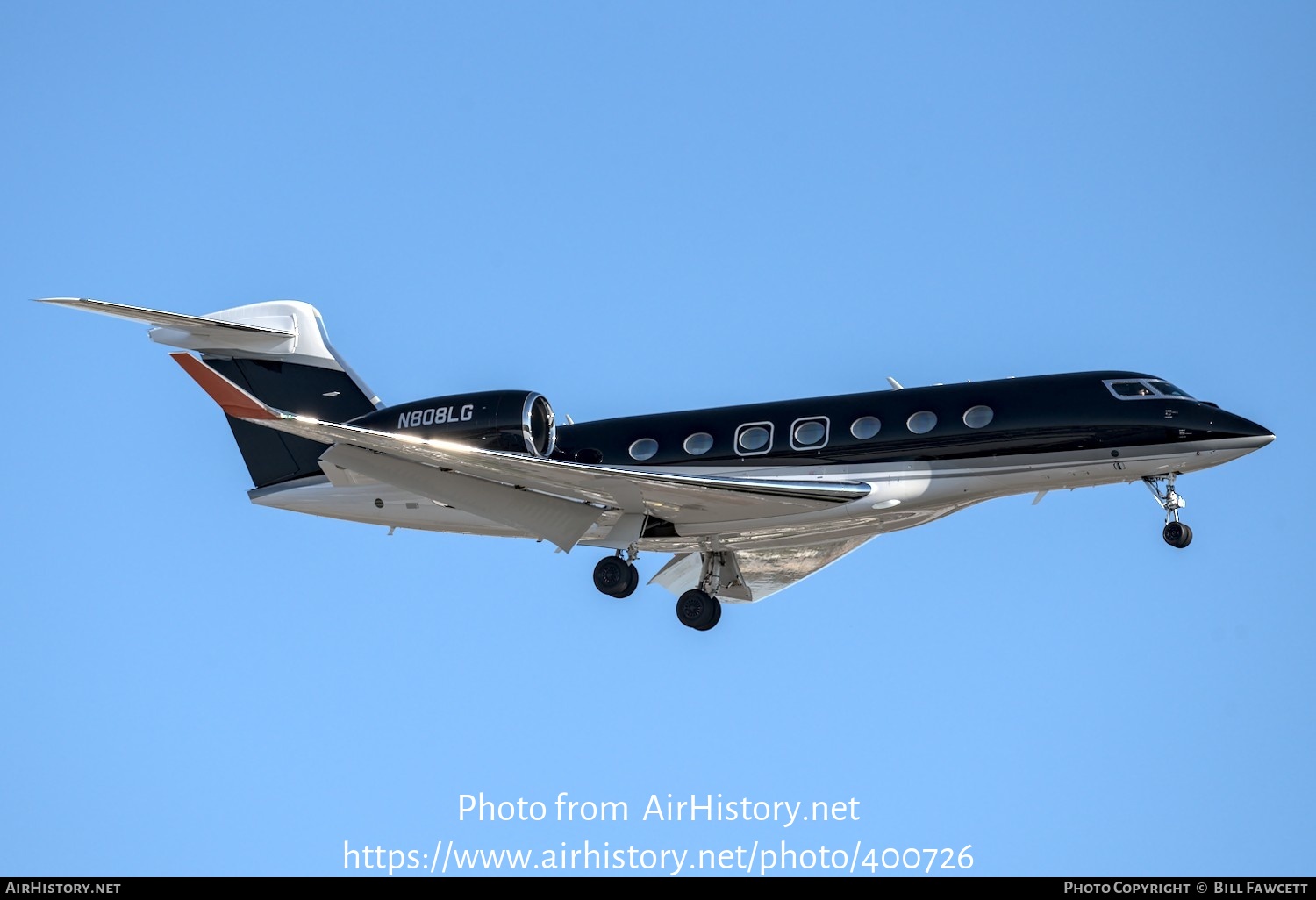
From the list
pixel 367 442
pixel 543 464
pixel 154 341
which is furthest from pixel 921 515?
pixel 154 341

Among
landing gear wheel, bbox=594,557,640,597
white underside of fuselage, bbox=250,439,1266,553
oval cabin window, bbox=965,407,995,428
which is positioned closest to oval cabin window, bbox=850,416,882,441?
white underside of fuselage, bbox=250,439,1266,553

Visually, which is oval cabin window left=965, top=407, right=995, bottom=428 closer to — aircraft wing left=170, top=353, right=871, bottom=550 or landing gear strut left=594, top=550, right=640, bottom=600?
aircraft wing left=170, top=353, right=871, bottom=550

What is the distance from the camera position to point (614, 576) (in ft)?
70.8

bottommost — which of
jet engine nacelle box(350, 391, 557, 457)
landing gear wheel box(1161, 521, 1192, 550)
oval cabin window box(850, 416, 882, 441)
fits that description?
landing gear wheel box(1161, 521, 1192, 550)

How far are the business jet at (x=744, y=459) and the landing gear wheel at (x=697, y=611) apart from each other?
3cm

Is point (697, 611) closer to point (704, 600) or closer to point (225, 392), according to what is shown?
point (704, 600)

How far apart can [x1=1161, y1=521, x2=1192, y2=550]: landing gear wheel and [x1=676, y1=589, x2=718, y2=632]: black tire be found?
6682 mm

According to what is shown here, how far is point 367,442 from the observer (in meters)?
19.4

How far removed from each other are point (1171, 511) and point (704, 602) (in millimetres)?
6853

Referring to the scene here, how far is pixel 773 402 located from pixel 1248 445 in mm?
6266

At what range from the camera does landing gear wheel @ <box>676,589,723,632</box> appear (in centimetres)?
2347

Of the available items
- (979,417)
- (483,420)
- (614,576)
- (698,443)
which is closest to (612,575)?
(614,576)

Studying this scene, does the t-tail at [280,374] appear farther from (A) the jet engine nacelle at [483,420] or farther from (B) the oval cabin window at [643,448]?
(B) the oval cabin window at [643,448]

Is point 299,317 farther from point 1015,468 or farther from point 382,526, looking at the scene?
point 1015,468
